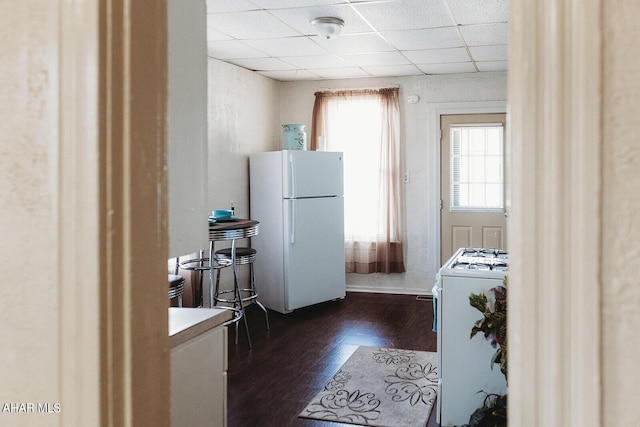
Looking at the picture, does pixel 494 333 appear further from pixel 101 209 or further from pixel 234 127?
pixel 234 127

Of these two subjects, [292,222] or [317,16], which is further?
[292,222]

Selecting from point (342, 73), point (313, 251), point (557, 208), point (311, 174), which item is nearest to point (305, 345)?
point (313, 251)

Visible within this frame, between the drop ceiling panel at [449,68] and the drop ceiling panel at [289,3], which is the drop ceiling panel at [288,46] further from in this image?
the drop ceiling panel at [449,68]

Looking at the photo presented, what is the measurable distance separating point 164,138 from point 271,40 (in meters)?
3.76

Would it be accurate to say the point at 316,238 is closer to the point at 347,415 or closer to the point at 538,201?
the point at 347,415

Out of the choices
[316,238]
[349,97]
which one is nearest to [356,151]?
[349,97]

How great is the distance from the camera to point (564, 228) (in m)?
0.56

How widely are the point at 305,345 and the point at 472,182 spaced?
2714 mm

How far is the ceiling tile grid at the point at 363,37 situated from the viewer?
139 inches

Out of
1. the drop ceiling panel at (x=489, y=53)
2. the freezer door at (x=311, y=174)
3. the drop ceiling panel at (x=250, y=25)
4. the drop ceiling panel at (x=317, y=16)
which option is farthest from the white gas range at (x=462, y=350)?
the freezer door at (x=311, y=174)

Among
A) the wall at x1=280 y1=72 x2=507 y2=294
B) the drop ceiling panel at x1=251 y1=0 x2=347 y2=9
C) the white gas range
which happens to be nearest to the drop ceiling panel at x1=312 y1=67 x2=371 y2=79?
the wall at x1=280 y1=72 x2=507 y2=294

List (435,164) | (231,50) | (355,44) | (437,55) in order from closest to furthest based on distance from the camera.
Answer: (355,44)
(231,50)
(437,55)
(435,164)
